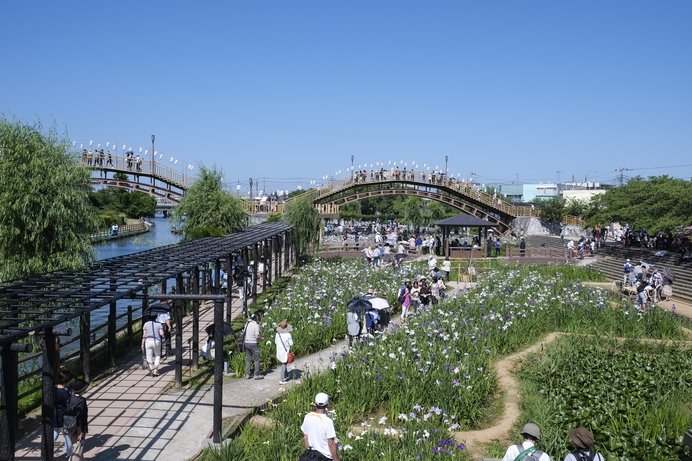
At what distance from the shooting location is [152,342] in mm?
12227

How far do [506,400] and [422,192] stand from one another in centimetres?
3828

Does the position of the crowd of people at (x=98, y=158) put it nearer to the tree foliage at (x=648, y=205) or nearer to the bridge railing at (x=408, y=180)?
the bridge railing at (x=408, y=180)

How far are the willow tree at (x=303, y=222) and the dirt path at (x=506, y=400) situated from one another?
19.9 m

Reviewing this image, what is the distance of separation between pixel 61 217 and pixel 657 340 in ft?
46.9

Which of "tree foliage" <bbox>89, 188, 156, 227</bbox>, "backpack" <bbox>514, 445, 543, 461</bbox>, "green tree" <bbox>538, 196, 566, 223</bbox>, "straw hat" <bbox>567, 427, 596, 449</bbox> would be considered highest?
"tree foliage" <bbox>89, 188, 156, 227</bbox>

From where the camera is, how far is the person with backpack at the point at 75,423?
779 cm

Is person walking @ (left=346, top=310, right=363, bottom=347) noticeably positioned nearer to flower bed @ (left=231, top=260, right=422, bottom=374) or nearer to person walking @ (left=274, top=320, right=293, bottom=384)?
flower bed @ (left=231, top=260, right=422, bottom=374)

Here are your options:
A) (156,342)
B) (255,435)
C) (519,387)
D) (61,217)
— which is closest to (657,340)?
(519,387)

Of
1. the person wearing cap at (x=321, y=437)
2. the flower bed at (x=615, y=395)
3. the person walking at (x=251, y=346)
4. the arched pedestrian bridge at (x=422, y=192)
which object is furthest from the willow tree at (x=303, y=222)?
the person wearing cap at (x=321, y=437)

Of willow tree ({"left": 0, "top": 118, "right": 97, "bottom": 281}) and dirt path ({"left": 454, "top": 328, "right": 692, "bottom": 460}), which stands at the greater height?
willow tree ({"left": 0, "top": 118, "right": 97, "bottom": 281})

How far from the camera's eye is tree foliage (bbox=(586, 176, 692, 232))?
91.4 ft

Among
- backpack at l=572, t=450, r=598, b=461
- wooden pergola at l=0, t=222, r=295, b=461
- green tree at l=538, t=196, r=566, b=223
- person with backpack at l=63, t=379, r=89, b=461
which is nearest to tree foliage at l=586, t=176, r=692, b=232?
wooden pergola at l=0, t=222, r=295, b=461

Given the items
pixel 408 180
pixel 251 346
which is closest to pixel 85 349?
pixel 251 346

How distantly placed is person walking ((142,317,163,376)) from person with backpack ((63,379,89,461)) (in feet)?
13.0
